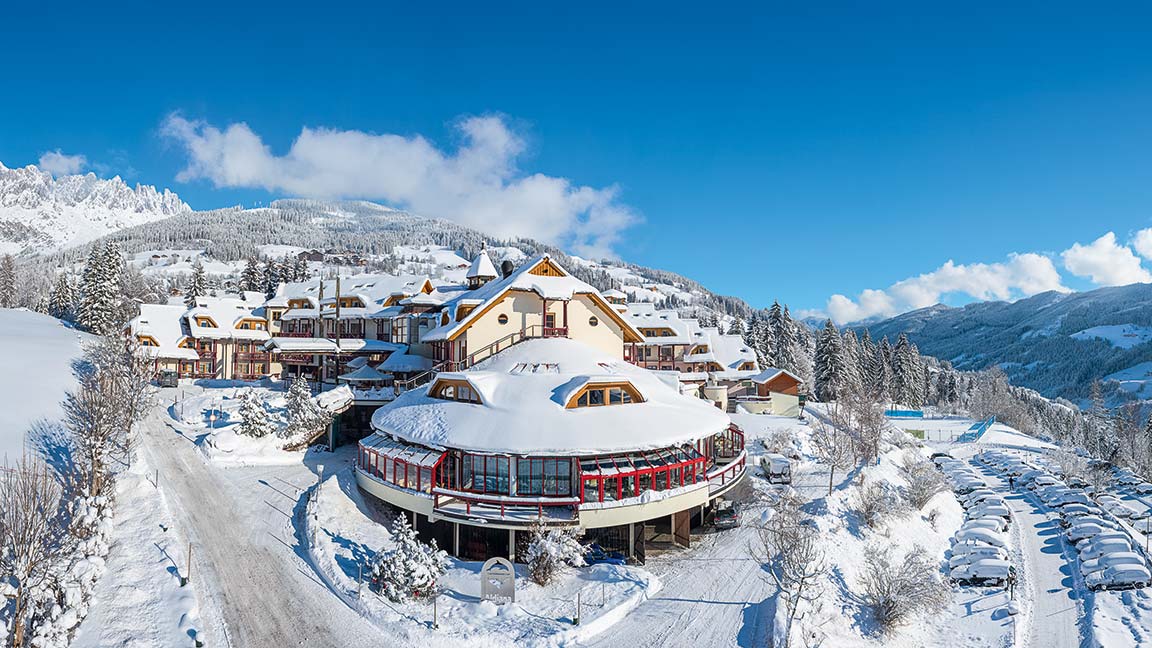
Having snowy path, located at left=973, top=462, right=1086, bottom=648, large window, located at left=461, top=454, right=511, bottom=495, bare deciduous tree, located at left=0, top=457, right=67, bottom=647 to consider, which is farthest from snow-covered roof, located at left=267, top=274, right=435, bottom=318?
snowy path, located at left=973, top=462, right=1086, bottom=648

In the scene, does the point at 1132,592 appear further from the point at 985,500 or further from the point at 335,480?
the point at 335,480

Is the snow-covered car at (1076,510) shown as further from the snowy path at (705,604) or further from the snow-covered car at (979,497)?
the snowy path at (705,604)

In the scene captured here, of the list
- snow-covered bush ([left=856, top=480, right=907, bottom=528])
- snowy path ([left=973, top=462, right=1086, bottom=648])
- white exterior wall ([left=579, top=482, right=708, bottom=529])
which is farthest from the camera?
snow-covered bush ([left=856, top=480, right=907, bottom=528])

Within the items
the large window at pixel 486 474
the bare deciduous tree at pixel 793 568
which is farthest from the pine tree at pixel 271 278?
the bare deciduous tree at pixel 793 568

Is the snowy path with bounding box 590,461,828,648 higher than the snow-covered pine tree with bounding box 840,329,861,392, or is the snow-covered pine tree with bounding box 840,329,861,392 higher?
the snow-covered pine tree with bounding box 840,329,861,392

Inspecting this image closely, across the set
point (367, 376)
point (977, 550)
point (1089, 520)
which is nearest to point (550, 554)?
point (977, 550)

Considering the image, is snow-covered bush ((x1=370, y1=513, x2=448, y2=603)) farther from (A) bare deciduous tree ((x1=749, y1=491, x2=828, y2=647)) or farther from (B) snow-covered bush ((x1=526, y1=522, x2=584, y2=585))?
(A) bare deciduous tree ((x1=749, y1=491, x2=828, y2=647))
